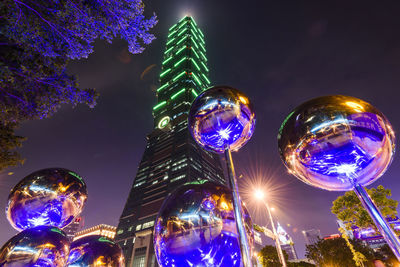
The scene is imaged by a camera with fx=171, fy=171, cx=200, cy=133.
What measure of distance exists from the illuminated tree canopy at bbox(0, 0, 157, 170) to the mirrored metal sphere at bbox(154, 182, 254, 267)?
244 inches

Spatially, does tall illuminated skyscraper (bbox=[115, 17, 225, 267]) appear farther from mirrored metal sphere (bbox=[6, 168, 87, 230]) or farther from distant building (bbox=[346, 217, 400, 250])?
mirrored metal sphere (bbox=[6, 168, 87, 230])

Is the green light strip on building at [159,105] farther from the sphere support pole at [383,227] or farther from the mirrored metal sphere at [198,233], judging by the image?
the sphere support pole at [383,227]

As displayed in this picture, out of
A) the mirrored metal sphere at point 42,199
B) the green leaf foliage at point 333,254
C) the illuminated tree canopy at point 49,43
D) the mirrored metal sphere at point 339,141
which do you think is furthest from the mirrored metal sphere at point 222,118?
the green leaf foliage at point 333,254

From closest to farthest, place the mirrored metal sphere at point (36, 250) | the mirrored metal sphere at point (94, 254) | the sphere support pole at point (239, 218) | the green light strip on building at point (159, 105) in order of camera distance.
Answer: the sphere support pole at point (239, 218), the mirrored metal sphere at point (36, 250), the mirrored metal sphere at point (94, 254), the green light strip on building at point (159, 105)

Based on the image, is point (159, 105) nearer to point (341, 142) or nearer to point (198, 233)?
point (198, 233)

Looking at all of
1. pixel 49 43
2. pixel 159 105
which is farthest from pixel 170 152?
pixel 49 43

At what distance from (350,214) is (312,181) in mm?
16122

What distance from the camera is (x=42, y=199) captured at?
7.68ft

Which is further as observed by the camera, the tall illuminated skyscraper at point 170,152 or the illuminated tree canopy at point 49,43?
the tall illuminated skyscraper at point 170,152

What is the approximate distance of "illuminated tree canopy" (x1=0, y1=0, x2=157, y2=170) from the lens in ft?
15.5

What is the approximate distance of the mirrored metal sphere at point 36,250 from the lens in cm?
183

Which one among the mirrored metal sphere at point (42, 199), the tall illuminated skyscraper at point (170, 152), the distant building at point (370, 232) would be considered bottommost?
the mirrored metal sphere at point (42, 199)

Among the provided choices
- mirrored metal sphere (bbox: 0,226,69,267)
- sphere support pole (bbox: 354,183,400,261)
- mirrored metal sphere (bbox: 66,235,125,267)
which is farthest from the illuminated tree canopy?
sphere support pole (bbox: 354,183,400,261)

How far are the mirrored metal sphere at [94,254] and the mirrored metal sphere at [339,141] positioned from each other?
2554 mm
